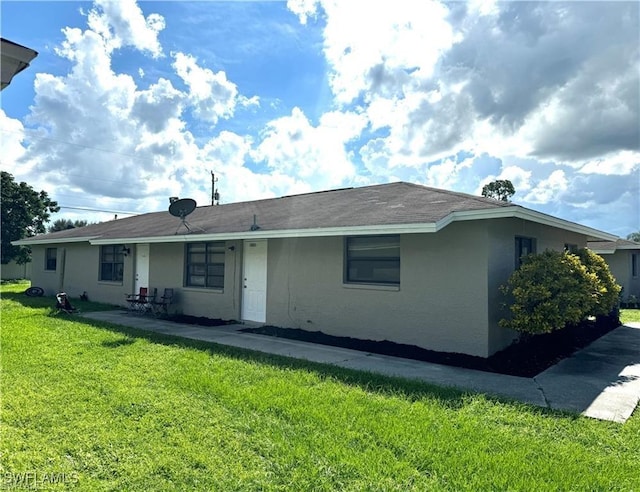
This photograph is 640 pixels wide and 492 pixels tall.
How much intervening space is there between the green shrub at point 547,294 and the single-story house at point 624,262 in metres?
13.3

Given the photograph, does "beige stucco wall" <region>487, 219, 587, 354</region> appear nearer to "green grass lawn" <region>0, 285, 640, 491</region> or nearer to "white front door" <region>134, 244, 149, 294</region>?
"green grass lawn" <region>0, 285, 640, 491</region>

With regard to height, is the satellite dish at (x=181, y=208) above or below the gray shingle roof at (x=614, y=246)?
above

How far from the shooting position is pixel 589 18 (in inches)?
400

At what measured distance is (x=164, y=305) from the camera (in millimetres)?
13180

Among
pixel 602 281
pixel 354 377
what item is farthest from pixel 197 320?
pixel 602 281

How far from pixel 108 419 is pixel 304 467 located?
235cm

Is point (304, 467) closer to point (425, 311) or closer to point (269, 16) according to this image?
point (425, 311)

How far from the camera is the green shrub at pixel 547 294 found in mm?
7422

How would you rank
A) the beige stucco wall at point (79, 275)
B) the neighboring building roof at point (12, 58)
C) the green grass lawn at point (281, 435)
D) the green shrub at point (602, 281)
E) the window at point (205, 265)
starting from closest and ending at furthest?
the neighboring building roof at point (12, 58) → the green grass lawn at point (281, 435) → the green shrub at point (602, 281) → the window at point (205, 265) → the beige stucco wall at point (79, 275)

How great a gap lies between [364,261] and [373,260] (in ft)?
0.79

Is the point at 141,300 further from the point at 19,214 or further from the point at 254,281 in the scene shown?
the point at 19,214

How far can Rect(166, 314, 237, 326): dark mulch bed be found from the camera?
1174 centimetres

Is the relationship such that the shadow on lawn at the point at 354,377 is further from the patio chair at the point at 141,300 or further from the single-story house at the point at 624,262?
the single-story house at the point at 624,262

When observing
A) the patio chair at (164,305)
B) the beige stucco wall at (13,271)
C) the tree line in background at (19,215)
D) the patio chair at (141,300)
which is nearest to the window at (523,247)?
the patio chair at (164,305)
